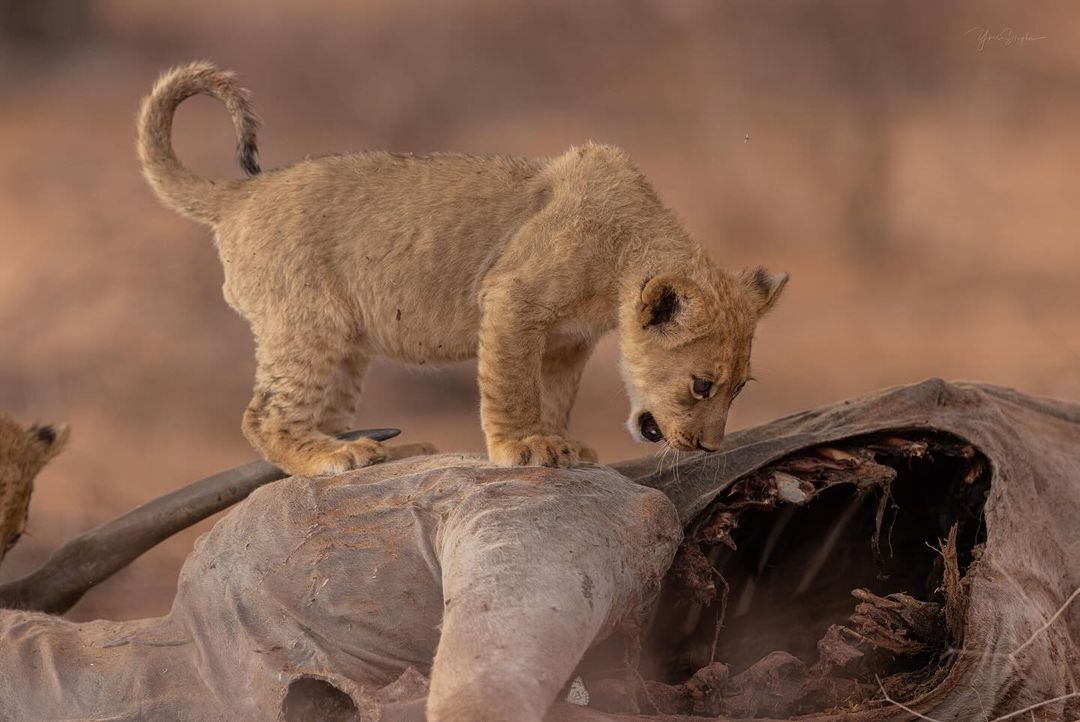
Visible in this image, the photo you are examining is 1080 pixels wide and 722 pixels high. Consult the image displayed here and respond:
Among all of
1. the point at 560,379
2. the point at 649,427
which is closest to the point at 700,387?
the point at 649,427

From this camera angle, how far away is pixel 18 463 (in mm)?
4691

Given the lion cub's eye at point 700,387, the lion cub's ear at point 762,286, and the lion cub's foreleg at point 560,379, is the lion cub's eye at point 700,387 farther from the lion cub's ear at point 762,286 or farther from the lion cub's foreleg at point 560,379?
the lion cub's foreleg at point 560,379

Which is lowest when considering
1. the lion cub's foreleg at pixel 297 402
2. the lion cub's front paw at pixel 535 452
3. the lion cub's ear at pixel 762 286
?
A: the lion cub's front paw at pixel 535 452

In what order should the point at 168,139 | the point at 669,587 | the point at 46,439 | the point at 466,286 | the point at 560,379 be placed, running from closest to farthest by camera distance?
the point at 669,587
the point at 466,286
the point at 560,379
the point at 168,139
the point at 46,439

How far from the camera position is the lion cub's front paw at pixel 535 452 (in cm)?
364

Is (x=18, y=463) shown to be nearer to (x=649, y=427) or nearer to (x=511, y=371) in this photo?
(x=511, y=371)

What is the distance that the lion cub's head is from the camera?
12.2 ft

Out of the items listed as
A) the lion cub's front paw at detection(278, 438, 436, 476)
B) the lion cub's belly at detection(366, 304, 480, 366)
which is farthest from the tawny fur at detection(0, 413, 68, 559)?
the lion cub's belly at detection(366, 304, 480, 366)

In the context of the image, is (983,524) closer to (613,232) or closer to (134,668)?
(613,232)

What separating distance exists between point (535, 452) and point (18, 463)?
215 centimetres

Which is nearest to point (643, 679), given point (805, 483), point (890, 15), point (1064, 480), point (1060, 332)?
point (805, 483)

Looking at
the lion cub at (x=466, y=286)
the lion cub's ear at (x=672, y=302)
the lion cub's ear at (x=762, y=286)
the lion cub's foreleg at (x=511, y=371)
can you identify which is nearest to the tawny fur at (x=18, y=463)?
the lion cub at (x=466, y=286)

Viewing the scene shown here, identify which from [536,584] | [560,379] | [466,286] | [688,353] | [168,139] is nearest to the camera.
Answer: [536,584]

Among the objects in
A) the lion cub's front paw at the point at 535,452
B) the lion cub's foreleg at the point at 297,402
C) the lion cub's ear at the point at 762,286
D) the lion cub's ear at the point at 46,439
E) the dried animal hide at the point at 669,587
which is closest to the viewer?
the dried animal hide at the point at 669,587
